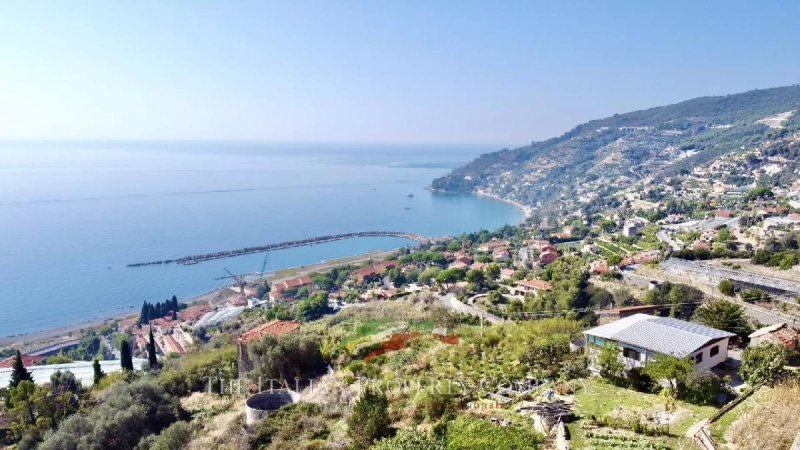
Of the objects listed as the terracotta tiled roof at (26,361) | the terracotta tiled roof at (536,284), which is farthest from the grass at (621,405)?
the terracotta tiled roof at (26,361)

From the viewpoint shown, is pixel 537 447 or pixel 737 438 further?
pixel 537 447

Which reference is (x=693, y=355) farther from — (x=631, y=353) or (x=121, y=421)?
(x=121, y=421)

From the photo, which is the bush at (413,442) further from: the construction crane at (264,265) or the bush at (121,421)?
the construction crane at (264,265)

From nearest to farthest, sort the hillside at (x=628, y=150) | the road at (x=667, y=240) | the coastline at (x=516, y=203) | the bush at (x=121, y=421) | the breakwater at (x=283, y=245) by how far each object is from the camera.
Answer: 1. the bush at (x=121, y=421)
2. the road at (x=667, y=240)
3. the breakwater at (x=283, y=245)
4. the hillside at (x=628, y=150)
5. the coastline at (x=516, y=203)

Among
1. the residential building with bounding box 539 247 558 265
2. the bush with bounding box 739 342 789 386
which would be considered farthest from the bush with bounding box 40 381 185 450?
the residential building with bounding box 539 247 558 265

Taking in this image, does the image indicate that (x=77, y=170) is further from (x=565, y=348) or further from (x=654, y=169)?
(x=565, y=348)

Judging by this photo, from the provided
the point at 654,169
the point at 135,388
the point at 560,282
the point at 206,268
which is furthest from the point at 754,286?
the point at 654,169

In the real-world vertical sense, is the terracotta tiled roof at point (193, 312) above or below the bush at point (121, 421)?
below
